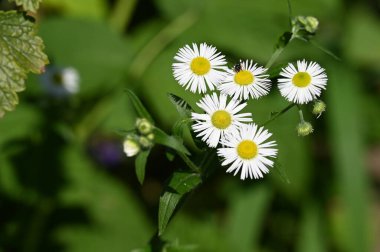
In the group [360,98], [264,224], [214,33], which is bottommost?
[264,224]

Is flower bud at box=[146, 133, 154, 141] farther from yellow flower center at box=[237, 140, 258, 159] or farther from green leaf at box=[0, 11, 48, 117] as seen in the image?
green leaf at box=[0, 11, 48, 117]

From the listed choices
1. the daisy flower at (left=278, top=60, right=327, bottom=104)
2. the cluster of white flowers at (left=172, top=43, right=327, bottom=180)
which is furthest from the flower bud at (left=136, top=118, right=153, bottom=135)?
the daisy flower at (left=278, top=60, right=327, bottom=104)

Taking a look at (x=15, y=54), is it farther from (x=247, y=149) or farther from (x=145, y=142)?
(x=247, y=149)

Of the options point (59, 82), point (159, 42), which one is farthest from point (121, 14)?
point (59, 82)

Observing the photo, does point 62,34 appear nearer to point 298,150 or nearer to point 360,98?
point 298,150

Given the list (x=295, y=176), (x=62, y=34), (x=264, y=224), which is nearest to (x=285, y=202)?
(x=264, y=224)

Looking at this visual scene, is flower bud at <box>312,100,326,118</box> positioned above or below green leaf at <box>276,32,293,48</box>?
below

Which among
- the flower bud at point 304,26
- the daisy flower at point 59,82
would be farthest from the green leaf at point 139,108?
the daisy flower at point 59,82
